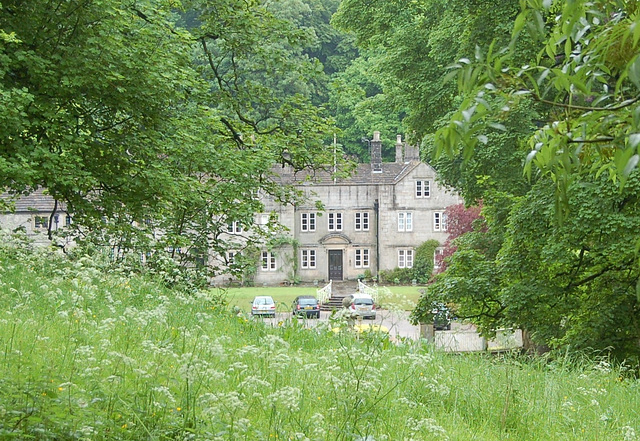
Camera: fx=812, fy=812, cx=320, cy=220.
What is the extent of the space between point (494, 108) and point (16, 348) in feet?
12.9

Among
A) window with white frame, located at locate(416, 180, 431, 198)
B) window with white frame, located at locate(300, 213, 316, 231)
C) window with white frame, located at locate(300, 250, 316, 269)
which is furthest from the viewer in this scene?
window with white frame, located at locate(300, 250, 316, 269)

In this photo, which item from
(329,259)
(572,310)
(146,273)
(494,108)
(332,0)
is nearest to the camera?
(494,108)

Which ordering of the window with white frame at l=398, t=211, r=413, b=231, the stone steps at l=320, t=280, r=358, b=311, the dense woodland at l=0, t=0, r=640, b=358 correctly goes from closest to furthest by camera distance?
the dense woodland at l=0, t=0, r=640, b=358 → the stone steps at l=320, t=280, r=358, b=311 → the window with white frame at l=398, t=211, r=413, b=231

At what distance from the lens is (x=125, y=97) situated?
13.6m

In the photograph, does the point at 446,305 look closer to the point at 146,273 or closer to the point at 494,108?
the point at 146,273

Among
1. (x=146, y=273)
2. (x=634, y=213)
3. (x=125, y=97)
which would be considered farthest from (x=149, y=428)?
(x=634, y=213)

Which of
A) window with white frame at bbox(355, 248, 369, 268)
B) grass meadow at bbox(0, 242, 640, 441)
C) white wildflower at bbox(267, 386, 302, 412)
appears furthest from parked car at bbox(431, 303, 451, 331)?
window with white frame at bbox(355, 248, 369, 268)

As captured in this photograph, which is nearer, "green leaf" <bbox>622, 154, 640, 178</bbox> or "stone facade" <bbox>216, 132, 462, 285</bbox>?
"green leaf" <bbox>622, 154, 640, 178</bbox>

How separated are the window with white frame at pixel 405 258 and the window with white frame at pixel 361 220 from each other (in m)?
3.40

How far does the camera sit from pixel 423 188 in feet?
200

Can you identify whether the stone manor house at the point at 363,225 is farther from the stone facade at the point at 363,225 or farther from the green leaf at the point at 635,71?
the green leaf at the point at 635,71

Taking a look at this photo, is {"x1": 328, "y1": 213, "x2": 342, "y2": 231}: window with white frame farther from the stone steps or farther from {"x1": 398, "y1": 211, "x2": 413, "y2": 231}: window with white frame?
{"x1": 398, "y1": 211, "x2": 413, "y2": 231}: window with white frame

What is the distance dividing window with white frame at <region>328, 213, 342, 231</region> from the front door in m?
1.76

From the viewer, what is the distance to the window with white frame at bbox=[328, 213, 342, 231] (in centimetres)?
6191
